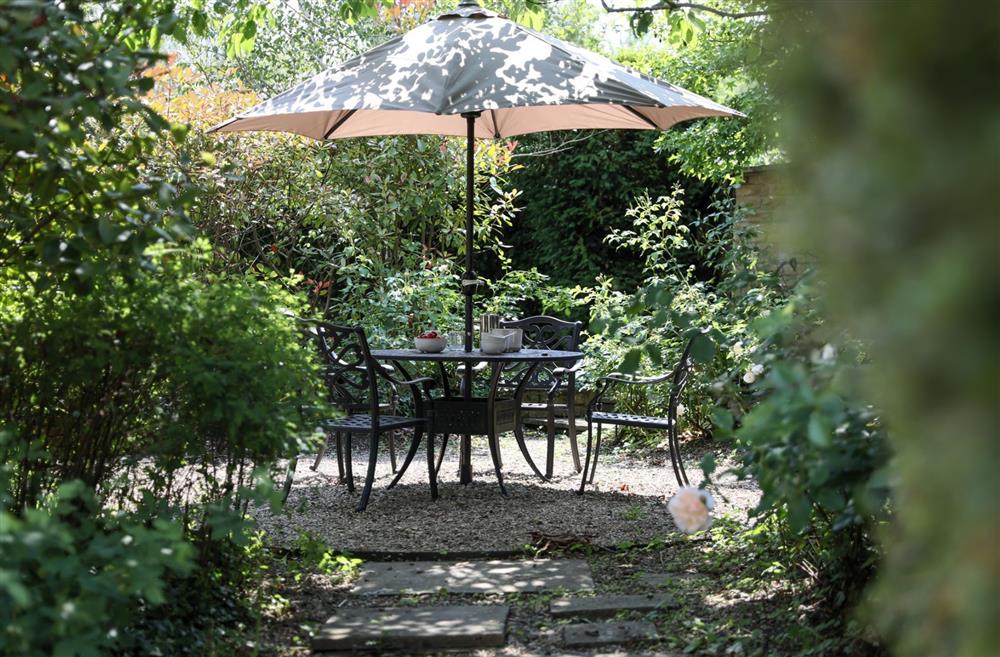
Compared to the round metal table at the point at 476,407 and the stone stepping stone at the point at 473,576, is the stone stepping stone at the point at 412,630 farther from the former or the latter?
the round metal table at the point at 476,407

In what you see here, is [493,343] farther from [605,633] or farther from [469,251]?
[605,633]

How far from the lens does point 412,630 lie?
3115 mm

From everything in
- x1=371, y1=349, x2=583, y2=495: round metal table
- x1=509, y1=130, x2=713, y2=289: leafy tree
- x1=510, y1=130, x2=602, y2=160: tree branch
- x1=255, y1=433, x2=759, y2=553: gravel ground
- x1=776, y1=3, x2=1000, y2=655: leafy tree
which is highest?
x1=510, y1=130, x2=602, y2=160: tree branch

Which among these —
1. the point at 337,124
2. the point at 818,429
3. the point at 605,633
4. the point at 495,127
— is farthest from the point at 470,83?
the point at 818,429

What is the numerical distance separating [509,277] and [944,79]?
7894 mm

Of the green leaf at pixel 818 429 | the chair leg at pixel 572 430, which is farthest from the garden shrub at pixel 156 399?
the chair leg at pixel 572 430

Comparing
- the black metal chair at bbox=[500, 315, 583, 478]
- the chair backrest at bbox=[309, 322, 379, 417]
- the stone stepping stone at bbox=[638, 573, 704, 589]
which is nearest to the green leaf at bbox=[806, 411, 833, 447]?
the stone stepping stone at bbox=[638, 573, 704, 589]

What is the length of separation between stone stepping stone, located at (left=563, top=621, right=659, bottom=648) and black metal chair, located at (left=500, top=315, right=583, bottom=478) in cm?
258

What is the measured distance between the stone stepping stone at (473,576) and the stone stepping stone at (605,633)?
0.44 meters

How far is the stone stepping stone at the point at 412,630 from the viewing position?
120 inches

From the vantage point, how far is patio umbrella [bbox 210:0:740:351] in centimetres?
448

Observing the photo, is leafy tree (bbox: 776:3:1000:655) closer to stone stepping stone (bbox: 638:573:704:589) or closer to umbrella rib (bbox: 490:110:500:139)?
stone stepping stone (bbox: 638:573:704:589)

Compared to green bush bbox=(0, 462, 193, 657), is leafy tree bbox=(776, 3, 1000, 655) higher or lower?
higher

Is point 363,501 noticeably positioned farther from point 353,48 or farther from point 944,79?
point 353,48
